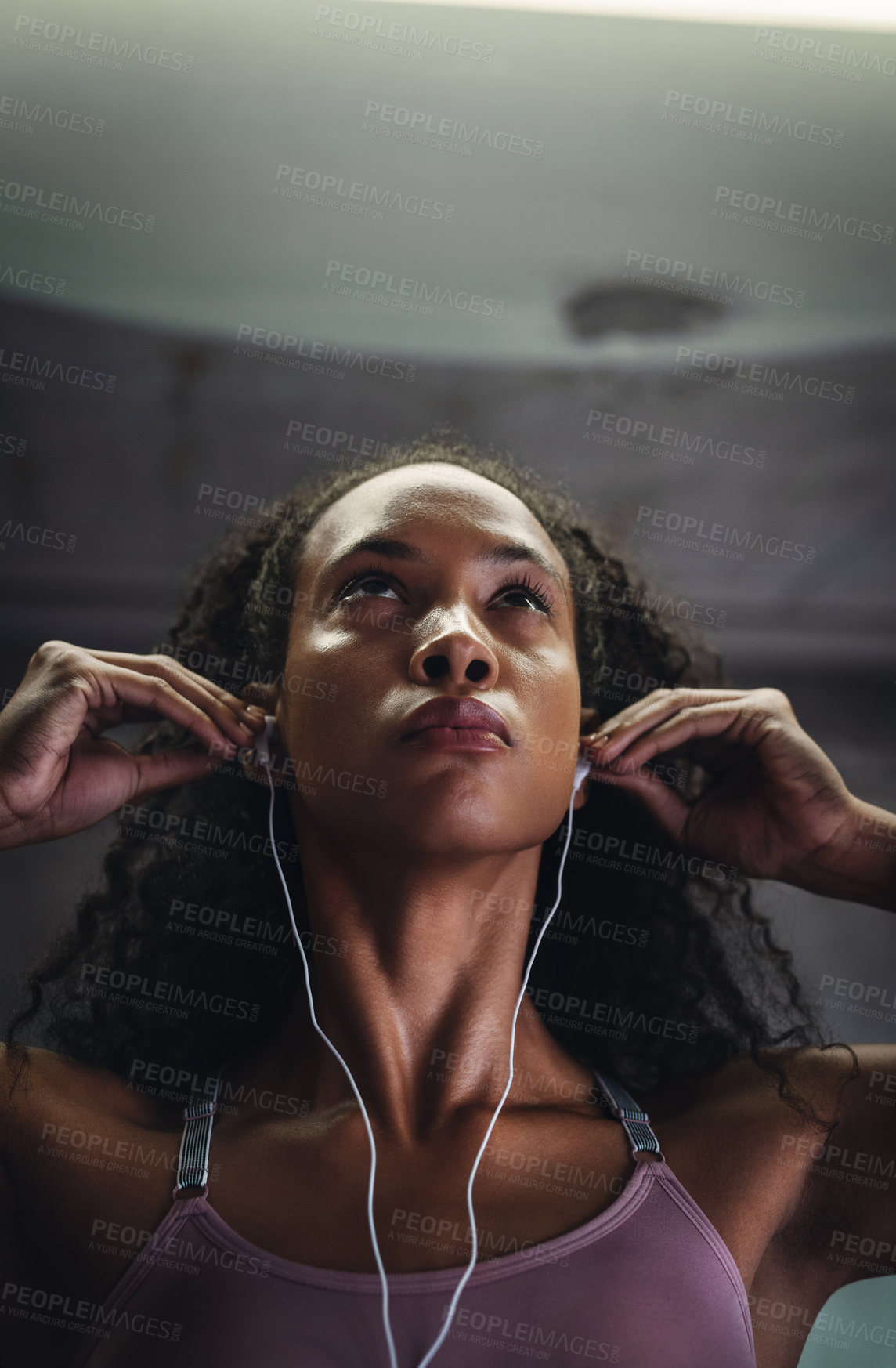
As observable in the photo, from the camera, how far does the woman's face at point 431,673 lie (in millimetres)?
1332

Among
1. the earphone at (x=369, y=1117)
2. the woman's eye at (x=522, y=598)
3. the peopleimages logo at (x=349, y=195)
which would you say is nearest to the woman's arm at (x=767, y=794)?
the earphone at (x=369, y=1117)

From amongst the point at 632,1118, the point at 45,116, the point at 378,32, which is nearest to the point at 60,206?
the point at 45,116

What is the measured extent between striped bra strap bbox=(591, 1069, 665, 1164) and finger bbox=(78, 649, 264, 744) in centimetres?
79

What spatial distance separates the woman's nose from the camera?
1.35 meters

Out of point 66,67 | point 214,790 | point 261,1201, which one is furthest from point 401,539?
point 66,67

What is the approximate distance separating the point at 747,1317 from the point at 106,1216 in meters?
0.86

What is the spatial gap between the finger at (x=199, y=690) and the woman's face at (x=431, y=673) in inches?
2.6

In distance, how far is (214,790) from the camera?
1.79 meters

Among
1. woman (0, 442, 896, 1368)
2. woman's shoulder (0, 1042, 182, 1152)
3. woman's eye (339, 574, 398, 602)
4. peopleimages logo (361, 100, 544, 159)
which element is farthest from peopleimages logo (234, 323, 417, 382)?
woman's shoulder (0, 1042, 182, 1152)

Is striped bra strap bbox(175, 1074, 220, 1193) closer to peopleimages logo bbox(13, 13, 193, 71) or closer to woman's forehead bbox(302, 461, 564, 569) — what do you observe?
woman's forehead bbox(302, 461, 564, 569)

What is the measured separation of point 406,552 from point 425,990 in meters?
0.67

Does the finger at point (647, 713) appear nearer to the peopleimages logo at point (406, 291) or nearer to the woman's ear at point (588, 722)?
the woman's ear at point (588, 722)

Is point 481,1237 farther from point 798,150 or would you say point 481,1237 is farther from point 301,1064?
point 798,150

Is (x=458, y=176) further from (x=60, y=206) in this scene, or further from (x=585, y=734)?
(x=585, y=734)
